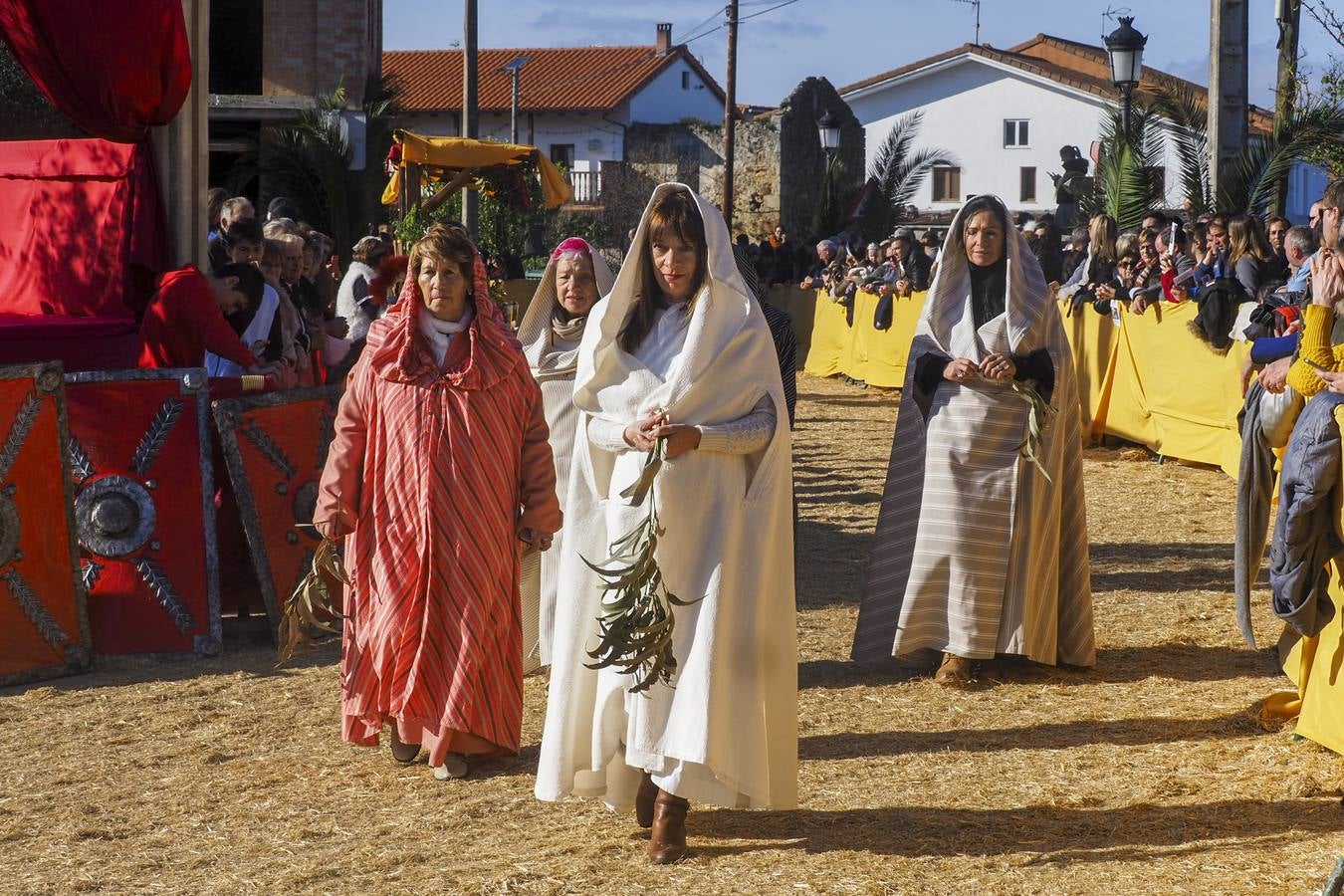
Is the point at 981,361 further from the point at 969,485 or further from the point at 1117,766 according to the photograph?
the point at 1117,766

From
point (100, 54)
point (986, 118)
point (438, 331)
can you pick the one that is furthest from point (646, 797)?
point (986, 118)

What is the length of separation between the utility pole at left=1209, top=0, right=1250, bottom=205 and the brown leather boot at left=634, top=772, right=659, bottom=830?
38.6 ft

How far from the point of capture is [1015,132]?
57.0 metres

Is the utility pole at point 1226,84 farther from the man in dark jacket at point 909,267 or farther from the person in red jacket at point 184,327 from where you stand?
the person in red jacket at point 184,327

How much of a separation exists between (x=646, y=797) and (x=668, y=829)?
0.23m

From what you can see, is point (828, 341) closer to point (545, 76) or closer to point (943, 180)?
point (943, 180)

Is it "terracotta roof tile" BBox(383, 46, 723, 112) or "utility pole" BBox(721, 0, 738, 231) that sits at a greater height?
"terracotta roof tile" BBox(383, 46, 723, 112)

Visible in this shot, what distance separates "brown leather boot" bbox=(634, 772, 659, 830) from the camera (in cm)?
488

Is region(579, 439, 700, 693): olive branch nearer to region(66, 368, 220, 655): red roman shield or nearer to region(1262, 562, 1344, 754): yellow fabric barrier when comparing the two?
region(1262, 562, 1344, 754): yellow fabric barrier

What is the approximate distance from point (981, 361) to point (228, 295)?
354cm

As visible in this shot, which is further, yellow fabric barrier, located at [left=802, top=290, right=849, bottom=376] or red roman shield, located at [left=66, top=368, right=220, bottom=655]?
yellow fabric barrier, located at [left=802, top=290, right=849, bottom=376]

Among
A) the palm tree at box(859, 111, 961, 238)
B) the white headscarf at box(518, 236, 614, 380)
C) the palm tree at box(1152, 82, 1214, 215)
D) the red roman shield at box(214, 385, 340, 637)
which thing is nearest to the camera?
the white headscarf at box(518, 236, 614, 380)

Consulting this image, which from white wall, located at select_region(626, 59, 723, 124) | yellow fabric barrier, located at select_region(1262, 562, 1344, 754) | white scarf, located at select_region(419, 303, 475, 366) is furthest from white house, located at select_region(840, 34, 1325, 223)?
white scarf, located at select_region(419, 303, 475, 366)

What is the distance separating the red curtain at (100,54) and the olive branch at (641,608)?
15.2 ft
